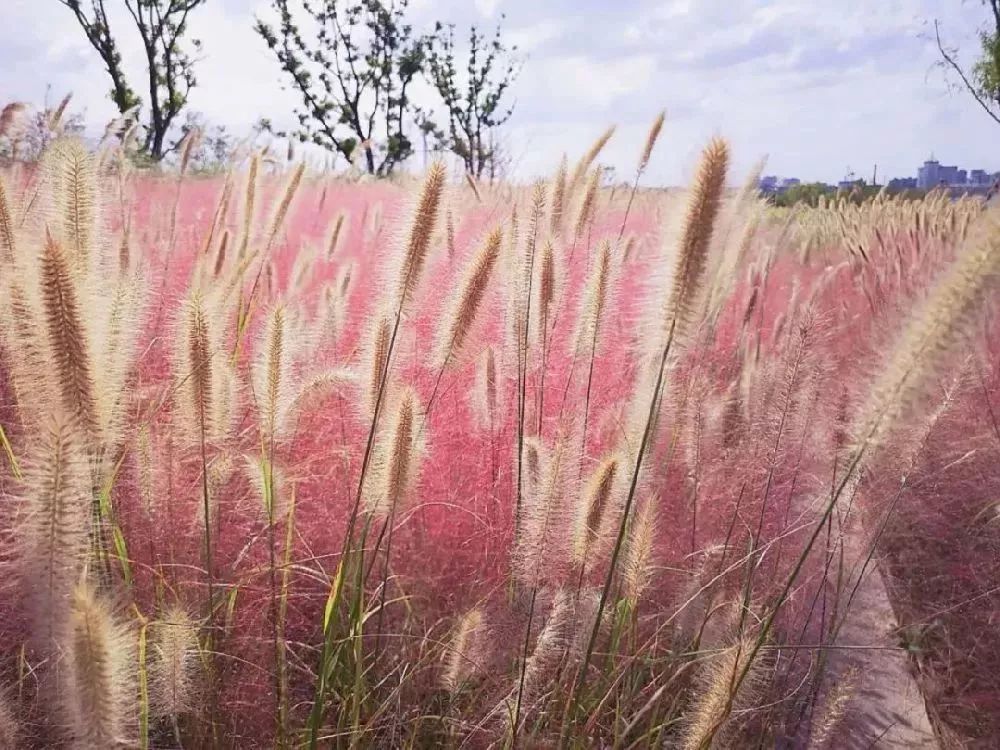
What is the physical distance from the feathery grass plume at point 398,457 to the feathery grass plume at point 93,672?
38cm

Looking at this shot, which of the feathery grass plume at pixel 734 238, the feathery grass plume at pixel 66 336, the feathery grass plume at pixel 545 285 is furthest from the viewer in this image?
the feathery grass plume at pixel 545 285

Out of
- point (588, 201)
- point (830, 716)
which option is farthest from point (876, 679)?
point (588, 201)

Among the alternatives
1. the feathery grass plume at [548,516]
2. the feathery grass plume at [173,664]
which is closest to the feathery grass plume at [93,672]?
the feathery grass plume at [173,664]

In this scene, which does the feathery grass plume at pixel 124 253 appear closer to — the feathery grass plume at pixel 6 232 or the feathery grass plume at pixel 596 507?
the feathery grass plume at pixel 6 232

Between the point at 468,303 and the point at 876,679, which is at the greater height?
the point at 468,303

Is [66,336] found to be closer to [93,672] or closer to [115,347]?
[115,347]

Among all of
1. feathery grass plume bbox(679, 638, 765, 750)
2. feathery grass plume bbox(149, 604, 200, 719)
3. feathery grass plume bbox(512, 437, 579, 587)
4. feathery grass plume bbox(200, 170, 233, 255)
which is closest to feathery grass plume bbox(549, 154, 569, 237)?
feathery grass plume bbox(512, 437, 579, 587)

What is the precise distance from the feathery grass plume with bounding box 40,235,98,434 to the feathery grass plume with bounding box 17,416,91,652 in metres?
0.03

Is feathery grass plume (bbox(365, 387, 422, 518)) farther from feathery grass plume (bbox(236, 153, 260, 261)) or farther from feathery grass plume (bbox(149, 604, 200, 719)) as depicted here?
feathery grass plume (bbox(236, 153, 260, 261))

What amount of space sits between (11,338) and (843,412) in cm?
148

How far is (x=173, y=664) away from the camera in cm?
89

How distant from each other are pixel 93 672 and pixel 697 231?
78 cm

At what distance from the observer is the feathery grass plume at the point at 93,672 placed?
67cm

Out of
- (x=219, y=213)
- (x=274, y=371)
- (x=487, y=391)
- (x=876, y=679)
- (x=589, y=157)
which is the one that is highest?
(x=589, y=157)
